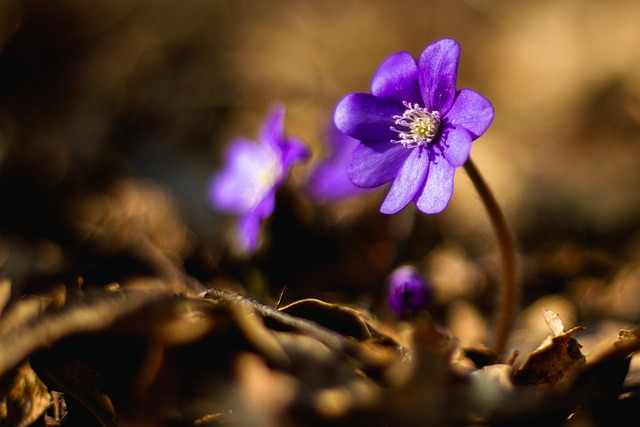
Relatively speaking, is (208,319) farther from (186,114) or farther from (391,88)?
(186,114)

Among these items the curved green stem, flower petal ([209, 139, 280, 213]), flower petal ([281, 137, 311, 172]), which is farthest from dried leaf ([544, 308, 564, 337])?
flower petal ([209, 139, 280, 213])

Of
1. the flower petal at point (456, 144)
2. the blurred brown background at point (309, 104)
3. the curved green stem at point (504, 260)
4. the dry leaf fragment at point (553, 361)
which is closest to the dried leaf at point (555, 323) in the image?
the dry leaf fragment at point (553, 361)

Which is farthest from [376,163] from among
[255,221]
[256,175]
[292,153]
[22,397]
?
[22,397]

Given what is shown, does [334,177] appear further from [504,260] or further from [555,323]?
[555,323]

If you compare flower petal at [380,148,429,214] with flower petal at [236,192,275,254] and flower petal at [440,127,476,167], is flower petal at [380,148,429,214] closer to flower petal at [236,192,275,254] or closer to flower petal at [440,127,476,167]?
flower petal at [440,127,476,167]

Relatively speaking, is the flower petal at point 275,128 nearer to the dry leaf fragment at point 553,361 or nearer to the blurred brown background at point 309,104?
the blurred brown background at point 309,104
